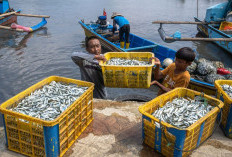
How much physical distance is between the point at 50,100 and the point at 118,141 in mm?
1374

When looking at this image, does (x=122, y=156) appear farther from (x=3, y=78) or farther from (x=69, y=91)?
(x=3, y=78)

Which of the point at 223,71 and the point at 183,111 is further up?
the point at 183,111

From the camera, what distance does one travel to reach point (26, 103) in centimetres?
317

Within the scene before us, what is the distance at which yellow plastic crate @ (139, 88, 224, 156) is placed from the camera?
272 centimetres

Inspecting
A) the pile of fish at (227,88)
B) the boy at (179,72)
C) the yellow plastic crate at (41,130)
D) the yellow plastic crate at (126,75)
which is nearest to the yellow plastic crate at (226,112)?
the pile of fish at (227,88)

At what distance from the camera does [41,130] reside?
269cm

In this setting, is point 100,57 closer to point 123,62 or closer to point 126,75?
point 123,62

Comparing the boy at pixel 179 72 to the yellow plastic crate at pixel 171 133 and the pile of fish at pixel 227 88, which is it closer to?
the yellow plastic crate at pixel 171 133

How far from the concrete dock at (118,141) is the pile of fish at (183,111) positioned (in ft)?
2.08

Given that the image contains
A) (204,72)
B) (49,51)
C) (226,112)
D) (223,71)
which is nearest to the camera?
(226,112)

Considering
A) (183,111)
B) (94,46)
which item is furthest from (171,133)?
(94,46)

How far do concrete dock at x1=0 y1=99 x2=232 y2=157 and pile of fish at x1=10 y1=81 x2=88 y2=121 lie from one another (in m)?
0.75

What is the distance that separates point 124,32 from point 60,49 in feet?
17.1

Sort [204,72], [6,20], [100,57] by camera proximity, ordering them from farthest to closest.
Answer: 1. [6,20]
2. [204,72]
3. [100,57]
